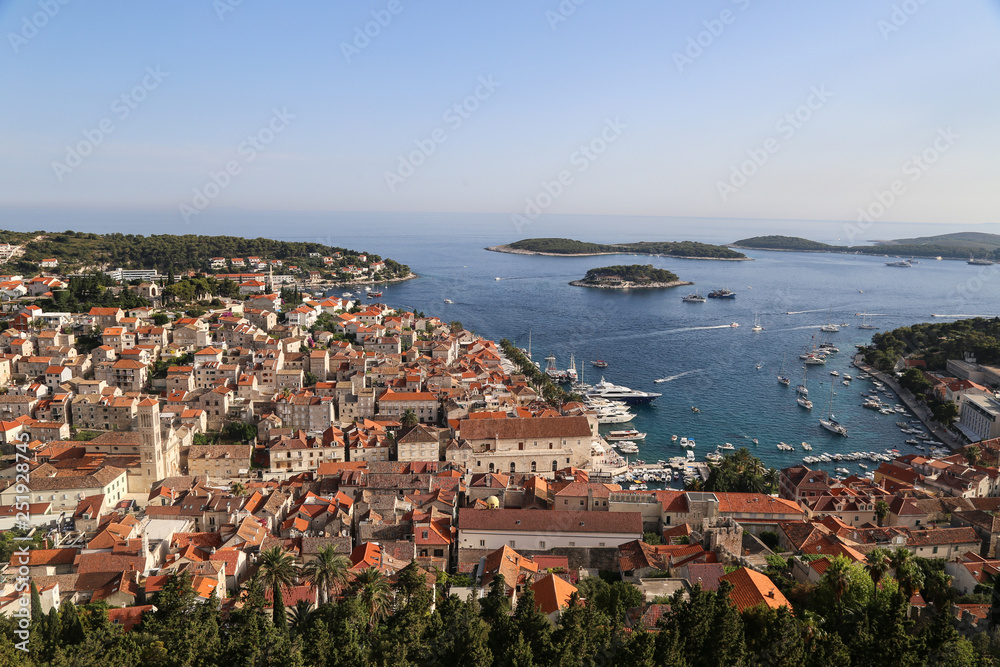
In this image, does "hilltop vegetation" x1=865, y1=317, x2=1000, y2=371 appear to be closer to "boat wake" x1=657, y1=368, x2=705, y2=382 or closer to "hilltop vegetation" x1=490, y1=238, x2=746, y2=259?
"boat wake" x1=657, y1=368, x2=705, y2=382

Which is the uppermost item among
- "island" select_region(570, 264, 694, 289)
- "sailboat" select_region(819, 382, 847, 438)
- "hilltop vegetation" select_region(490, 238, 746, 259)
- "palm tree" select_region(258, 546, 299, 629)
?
"hilltop vegetation" select_region(490, 238, 746, 259)

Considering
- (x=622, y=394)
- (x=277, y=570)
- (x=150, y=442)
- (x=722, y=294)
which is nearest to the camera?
(x=277, y=570)

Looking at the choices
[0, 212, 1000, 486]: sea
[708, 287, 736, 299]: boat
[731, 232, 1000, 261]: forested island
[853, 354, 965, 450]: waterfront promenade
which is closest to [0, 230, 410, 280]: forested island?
[0, 212, 1000, 486]: sea

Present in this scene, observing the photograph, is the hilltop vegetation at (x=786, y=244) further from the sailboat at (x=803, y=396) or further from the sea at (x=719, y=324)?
the sailboat at (x=803, y=396)

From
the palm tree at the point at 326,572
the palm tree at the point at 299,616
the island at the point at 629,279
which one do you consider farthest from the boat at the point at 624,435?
the island at the point at 629,279

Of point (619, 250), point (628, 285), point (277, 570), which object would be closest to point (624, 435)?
point (277, 570)

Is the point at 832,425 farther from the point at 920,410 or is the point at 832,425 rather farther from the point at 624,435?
the point at 624,435
